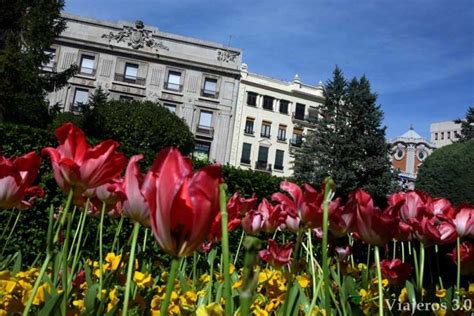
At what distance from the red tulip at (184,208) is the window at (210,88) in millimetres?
30115

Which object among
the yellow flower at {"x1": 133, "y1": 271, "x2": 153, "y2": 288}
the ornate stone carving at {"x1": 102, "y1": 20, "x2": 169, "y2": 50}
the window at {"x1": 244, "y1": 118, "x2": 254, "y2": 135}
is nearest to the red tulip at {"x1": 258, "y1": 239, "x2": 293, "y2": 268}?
the yellow flower at {"x1": 133, "y1": 271, "x2": 153, "y2": 288}

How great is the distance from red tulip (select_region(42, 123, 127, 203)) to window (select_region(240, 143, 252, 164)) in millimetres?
31643

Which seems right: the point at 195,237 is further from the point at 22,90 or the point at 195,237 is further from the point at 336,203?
the point at 22,90

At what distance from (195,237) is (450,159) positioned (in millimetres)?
4759

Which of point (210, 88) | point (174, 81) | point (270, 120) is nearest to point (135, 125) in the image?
point (174, 81)

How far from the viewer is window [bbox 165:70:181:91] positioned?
98.3 feet

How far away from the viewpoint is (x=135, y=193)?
88 cm

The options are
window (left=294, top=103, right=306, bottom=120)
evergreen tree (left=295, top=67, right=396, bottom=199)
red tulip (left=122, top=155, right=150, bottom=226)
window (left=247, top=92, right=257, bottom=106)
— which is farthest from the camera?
window (left=294, top=103, right=306, bottom=120)

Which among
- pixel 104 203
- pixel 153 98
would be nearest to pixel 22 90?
pixel 153 98

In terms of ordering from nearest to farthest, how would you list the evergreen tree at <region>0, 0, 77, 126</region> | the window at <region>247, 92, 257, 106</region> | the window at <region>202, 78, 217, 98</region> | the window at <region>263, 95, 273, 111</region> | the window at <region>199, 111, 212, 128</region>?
the evergreen tree at <region>0, 0, 77, 126</region>
the window at <region>199, 111, 212, 128</region>
the window at <region>202, 78, 217, 98</region>
the window at <region>247, 92, 257, 106</region>
the window at <region>263, 95, 273, 111</region>

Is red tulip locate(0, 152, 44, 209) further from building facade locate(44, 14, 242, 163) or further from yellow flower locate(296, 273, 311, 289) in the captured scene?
building facade locate(44, 14, 242, 163)

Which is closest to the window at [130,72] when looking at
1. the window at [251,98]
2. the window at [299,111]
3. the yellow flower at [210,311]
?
the window at [251,98]

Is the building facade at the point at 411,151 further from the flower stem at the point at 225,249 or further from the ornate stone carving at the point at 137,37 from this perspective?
the flower stem at the point at 225,249

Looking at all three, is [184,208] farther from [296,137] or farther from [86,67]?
[296,137]
